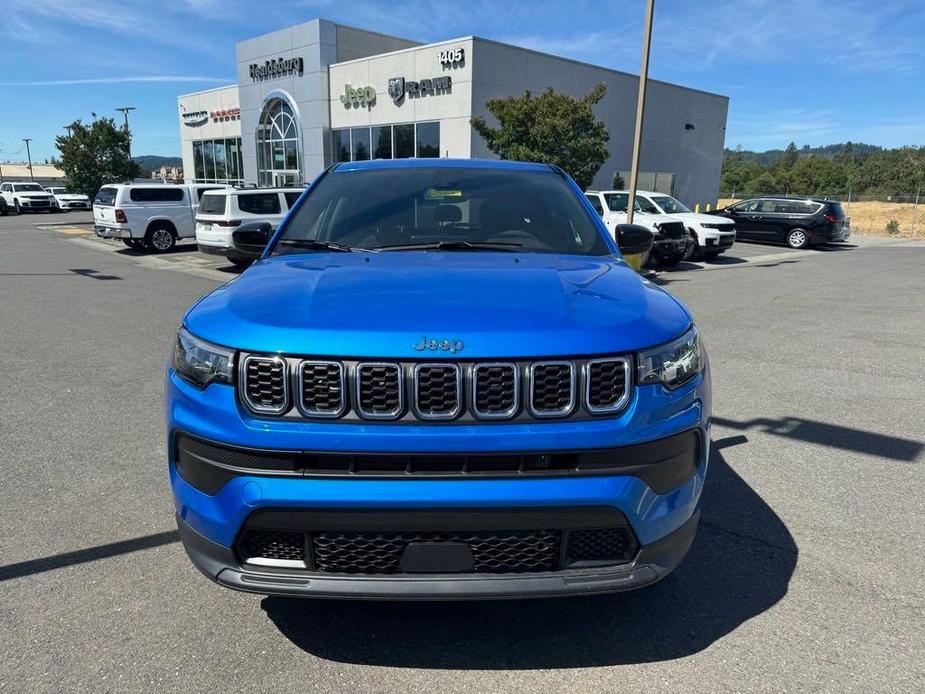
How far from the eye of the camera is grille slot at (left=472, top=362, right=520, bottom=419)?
1975 millimetres

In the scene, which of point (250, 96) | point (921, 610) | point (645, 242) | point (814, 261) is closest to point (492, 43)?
point (814, 261)

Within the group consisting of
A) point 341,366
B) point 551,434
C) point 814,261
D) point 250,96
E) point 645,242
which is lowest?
point 814,261

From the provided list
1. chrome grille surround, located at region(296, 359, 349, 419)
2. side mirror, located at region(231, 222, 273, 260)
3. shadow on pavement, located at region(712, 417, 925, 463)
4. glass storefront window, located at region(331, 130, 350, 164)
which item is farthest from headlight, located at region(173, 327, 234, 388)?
glass storefront window, located at region(331, 130, 350, 164)

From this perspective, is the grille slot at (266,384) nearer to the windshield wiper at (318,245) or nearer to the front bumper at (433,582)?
the front bumper at (433,582)

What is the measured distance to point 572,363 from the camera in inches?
78.9

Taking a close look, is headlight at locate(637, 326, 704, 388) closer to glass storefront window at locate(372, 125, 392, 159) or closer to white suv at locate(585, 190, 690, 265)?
white suv at locate(585, 190, 690, 265)

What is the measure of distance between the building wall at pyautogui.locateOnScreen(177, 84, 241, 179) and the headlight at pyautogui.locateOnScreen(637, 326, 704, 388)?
1468 inches

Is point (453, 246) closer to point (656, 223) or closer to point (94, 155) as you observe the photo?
point (656, 223)

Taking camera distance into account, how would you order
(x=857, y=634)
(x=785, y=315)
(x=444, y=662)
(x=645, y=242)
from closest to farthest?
(x=444, y=662) < (x=857, y=634) < (x=645, y=242) < (x=785, y=315)

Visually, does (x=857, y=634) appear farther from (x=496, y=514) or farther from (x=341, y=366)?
(x=341, y=366)

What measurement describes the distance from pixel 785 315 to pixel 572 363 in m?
9.09

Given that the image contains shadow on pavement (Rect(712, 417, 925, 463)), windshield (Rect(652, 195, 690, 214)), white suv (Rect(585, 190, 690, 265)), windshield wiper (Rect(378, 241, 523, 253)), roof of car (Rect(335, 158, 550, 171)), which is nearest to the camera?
windshield wiper (Rect(378, 241, 523, 253))

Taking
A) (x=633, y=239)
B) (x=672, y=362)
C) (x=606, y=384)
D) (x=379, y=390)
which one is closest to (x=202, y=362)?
(x=379, y=390)

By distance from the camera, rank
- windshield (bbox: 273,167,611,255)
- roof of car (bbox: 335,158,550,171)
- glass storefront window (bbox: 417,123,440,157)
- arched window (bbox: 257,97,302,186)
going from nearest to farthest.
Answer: windshield (bbox: 273,167,611,255), roof of car (bbox: 335,158,550,171), glass storefront window (bbox: 417,123,440,157), arched window (bbox: 257,97,302,186)
